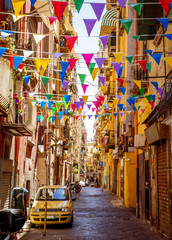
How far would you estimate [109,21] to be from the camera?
28.5 metres

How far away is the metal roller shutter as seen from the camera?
1343cm

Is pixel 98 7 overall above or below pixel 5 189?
above

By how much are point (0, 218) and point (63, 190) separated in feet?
24.4

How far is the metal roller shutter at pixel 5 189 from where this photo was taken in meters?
13.4

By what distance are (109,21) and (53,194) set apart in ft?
63.7

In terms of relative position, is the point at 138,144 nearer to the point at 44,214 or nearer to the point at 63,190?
the point at 63,190

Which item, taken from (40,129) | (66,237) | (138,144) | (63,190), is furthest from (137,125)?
(40,129)

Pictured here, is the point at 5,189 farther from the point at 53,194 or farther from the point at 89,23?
the point at 89,23

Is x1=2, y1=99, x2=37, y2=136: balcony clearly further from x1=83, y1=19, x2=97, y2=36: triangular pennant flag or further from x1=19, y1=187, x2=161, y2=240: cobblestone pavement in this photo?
x1=83, y1=19, x2=97, y2=36: triangular pennant flag

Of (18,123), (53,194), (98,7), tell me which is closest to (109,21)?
(18,123)

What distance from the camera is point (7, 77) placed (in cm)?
1069

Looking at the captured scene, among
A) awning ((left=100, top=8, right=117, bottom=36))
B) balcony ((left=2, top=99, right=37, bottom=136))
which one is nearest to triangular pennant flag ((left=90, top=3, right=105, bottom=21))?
balcony ((left=2, top=99, right=37, bottom=136))

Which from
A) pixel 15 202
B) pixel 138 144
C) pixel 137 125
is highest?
pixel 137 125

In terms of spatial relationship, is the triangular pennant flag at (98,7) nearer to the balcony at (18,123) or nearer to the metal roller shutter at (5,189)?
the balcony at (18,123)
